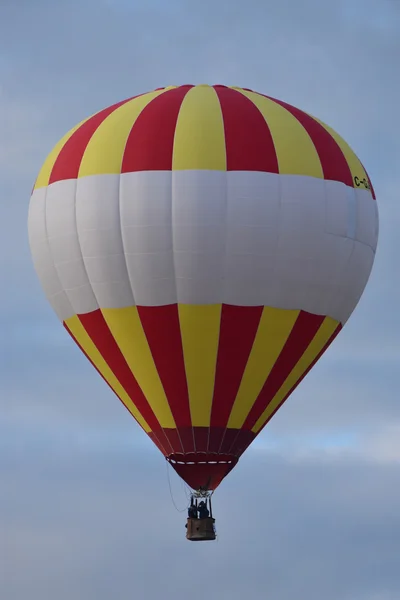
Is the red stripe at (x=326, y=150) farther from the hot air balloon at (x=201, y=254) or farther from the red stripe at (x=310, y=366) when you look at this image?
the red stripe at (x=310, y=366)

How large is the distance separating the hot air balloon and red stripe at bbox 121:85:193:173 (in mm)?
20

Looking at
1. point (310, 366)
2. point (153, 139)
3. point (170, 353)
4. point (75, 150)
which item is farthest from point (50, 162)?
point (310, 366)

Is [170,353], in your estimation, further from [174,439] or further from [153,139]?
[153,139]

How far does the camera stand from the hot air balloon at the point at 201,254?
44.5m

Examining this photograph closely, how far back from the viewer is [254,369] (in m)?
45.2

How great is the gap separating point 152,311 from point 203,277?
929 mm

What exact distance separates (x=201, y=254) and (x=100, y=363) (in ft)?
8.70

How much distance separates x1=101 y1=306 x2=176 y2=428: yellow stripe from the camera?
45.0 metres

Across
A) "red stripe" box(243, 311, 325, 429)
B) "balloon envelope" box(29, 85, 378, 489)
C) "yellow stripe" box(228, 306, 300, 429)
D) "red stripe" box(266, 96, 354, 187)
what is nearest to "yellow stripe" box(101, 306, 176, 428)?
"balloon envelope" box(29, 85, 378, 489)

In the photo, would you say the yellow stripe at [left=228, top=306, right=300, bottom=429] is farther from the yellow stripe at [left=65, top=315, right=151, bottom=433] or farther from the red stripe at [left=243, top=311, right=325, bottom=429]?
the yellow stripe at [left=65, top=315, right=151, bottom=433]

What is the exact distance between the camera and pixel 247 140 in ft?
147

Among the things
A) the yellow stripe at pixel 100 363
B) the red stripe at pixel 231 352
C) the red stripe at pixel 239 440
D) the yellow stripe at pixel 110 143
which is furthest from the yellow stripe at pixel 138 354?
→ the yellow stripe at pixel 110 143

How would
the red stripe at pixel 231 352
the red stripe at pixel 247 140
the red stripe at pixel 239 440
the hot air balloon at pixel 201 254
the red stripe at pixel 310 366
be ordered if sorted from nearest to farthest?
1. the hot air balloon at pixel 201 254
2. the red stripe at pixel 247 140
3. the red stripe at pixel 231 352
4. the red stripe at pixel 239 440
5. the red stripe at pixel 310 366

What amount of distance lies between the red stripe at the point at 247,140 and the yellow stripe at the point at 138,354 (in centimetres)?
264
